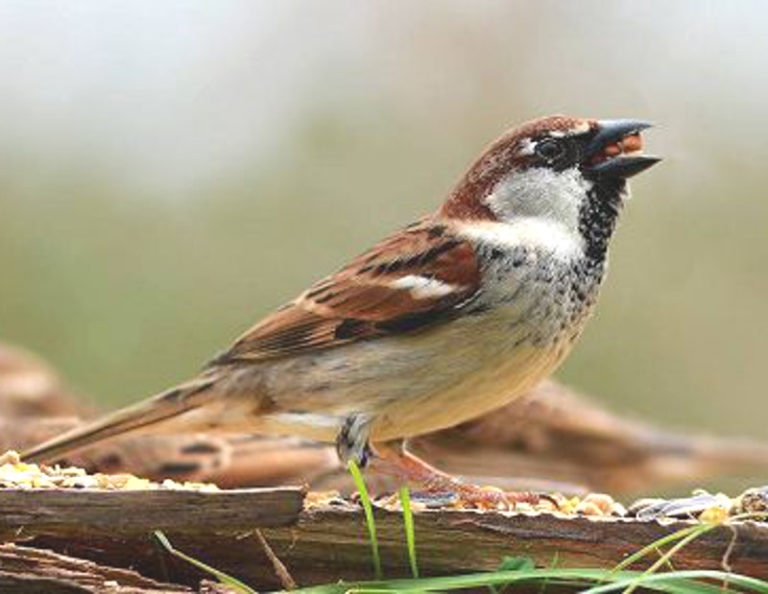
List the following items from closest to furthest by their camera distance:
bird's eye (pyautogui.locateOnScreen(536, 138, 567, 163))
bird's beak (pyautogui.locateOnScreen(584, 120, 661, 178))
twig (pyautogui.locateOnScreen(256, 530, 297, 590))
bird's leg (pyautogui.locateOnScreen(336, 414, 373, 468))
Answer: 1. twig (pyautogui.locateOnScreen(256, 530, 297, 590))
2. bird's leg (pyautogui.locateOnScreen(336, 414, 373, 468))
3. bird's beak (pyautogui.locateOnScreen(584, 120, 661, 178))
4. bird's eye (pyautogui.locateOnScreen(536, 138, 567, 163))

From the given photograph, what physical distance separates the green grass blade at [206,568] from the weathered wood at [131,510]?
0.04m

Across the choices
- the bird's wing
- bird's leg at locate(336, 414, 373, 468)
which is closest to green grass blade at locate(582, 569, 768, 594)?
bird's leg at locate(336, 414, 373, 468)

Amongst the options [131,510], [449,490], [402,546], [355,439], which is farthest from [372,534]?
[355,439]

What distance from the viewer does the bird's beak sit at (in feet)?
13.3

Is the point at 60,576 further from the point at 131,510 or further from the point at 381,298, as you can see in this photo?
the point at 381,298

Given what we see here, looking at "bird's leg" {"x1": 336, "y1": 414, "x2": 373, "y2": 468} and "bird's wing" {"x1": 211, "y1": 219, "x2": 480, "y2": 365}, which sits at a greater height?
"bird's wing" {"x1": 211, "y1": 219, "x2": 480, "y2": 365}

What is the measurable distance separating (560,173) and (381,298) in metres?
0.48

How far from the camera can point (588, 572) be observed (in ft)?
8.44

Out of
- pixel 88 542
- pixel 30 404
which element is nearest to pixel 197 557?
pixel 88 542

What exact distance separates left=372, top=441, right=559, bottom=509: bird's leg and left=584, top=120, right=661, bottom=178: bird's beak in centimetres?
74

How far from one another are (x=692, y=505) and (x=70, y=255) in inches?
263

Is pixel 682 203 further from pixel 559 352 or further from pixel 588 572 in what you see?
pixel 588 572

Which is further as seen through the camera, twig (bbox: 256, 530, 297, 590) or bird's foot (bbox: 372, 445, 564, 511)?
bird's foot (bbox: 372, 445, 564, 511)

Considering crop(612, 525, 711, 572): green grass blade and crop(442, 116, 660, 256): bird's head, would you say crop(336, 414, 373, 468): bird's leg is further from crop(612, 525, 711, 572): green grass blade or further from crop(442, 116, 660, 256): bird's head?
crop(612, 525, 711, 572): green grass blade
